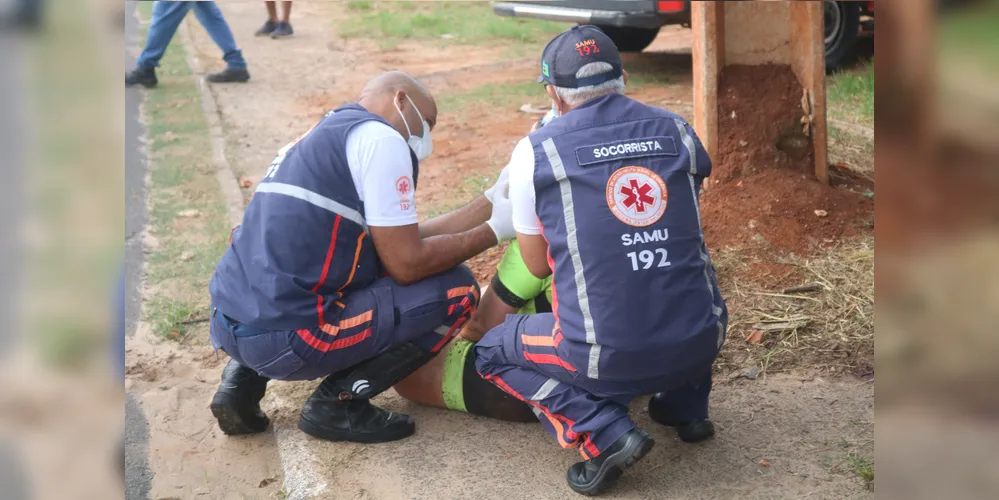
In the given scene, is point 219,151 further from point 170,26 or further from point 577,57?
point 577,57

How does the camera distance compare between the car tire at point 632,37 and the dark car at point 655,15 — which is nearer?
the dark car at point 655,15

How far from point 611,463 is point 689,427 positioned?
1.47ft

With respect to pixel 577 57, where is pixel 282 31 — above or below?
below

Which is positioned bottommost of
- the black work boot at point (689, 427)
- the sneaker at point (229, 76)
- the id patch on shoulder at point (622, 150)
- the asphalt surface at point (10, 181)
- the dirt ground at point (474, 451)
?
the dirt ground at point (474, 451)

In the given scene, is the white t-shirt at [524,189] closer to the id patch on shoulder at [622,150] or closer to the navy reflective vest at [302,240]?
the id patch on shoulder at [622,150]

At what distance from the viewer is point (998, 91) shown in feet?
2.68

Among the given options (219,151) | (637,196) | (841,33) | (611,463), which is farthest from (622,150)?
(841,33)

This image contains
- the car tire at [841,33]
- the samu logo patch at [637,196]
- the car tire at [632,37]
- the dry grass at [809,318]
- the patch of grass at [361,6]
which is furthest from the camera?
the patch of grass at [361,6]

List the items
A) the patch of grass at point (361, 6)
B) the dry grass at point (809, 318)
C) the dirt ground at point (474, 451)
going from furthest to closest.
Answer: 1. the patch of grass at point (361, 6)
2. the dry grass at point (809, 318)
3. the dirt ground at point (474, 451)

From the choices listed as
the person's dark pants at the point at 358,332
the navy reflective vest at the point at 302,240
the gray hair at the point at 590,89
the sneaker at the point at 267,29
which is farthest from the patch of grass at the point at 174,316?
the sneaker at the point at 267,29

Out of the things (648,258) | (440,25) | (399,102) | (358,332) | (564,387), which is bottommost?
(564,387)

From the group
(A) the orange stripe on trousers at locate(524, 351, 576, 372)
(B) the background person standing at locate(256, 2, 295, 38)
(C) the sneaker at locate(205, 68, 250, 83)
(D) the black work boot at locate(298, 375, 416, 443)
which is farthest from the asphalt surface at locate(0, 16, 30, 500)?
(B) the background person standing at locate(256, 2, 295, 38)

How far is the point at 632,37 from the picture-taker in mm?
9367

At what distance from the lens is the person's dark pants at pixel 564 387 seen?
279cm
